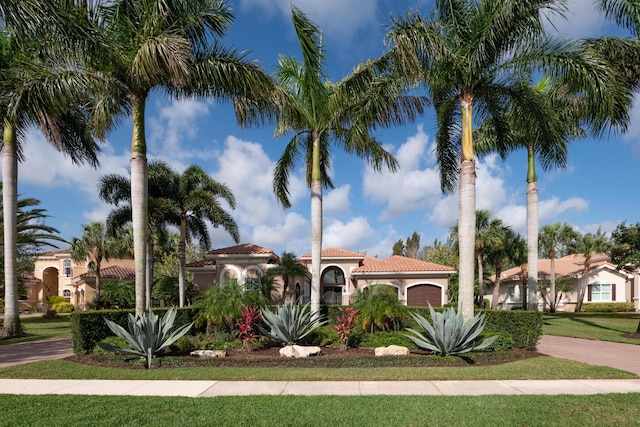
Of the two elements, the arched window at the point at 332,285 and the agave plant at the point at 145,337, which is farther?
the arched window at the point at 332,285

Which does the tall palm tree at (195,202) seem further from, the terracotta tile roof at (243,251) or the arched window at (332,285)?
the arched window at (332,285)

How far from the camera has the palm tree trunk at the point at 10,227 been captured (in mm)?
15586

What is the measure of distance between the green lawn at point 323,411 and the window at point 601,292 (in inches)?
1408

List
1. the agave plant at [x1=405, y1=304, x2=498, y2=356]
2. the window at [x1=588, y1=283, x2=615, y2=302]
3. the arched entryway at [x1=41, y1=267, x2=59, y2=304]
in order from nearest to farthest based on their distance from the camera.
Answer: the agave plant at [x1=405, y1=304, x2=498, y2=356], the window at [x1=588, y1=283, x2=615, y2=302], the arched entryway at [x1=41, y1=267, x2=59, y2=304]

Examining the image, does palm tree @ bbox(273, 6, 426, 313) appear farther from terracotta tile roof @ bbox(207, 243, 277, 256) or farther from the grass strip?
terracotta tile roof @ bbox(207, 243, 277, 256)

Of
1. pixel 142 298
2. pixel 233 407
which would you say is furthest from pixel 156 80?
pixel 233 407

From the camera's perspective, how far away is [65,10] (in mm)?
10203

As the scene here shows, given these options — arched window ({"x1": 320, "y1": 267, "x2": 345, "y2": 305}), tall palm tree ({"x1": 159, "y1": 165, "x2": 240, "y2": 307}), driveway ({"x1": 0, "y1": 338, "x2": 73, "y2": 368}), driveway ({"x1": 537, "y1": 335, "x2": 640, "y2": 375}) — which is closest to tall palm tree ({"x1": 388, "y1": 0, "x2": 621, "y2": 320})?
driveway ({"x1": 537, "y1": 335, "x2": 640, "y2": 375})

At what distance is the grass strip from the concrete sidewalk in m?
0.27

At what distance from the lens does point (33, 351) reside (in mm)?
12734

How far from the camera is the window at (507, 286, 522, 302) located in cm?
3856

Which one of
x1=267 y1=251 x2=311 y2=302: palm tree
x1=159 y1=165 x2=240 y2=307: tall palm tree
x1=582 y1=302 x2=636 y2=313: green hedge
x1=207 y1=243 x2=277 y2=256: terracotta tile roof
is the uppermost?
x1=159 y1=165 x2=240 y2=307: tall palm tree

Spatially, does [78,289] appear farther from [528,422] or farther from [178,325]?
[528,422]

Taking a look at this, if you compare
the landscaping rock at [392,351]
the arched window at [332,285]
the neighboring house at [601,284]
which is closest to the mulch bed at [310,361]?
Result: the landscaping rock at [392,351]
